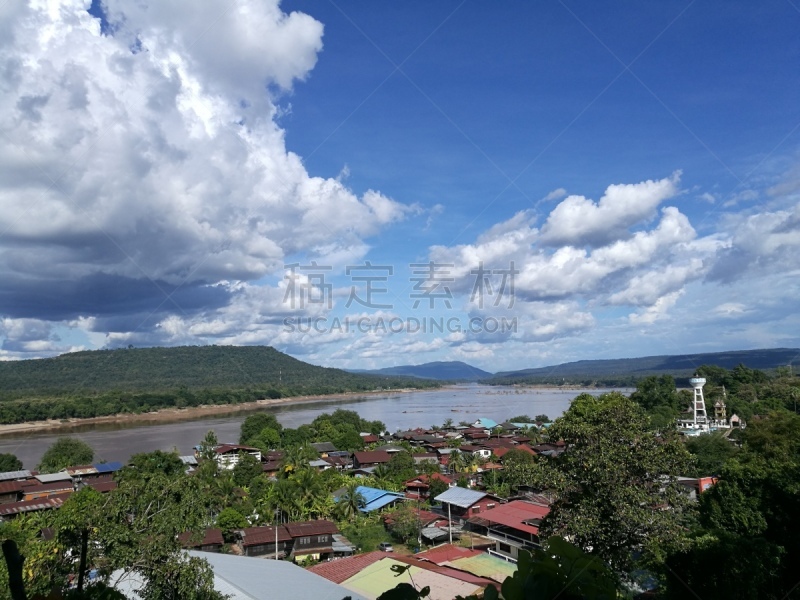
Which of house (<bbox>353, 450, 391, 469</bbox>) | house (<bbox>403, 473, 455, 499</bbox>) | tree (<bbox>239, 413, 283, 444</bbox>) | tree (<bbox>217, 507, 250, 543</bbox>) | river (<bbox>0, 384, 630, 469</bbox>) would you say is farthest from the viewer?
tree (<bbox>239, 413, 283, 444</bbox>)

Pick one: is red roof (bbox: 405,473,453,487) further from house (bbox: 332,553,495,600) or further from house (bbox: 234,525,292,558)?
house (bbox: 332,553,495,600)

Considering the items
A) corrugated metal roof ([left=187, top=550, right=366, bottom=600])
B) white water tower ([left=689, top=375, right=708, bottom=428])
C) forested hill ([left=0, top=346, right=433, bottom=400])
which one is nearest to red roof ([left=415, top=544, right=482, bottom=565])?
corrugated metal roof ([left=187, top=550, right=366, bottom=600])

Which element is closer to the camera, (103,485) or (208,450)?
(103,485)

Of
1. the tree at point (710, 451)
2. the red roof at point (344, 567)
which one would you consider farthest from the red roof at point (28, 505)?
the tree at point (710, 451)

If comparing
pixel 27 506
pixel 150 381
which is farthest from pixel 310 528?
pixel 150 381

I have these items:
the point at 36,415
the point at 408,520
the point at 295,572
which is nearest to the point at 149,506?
the point at 295,572

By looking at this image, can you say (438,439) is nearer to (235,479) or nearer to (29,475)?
(235,479)

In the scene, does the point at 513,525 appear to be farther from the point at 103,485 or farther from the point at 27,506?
the point at 103,485
